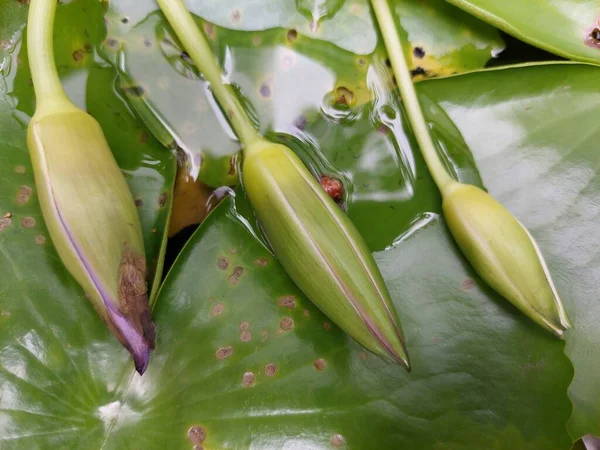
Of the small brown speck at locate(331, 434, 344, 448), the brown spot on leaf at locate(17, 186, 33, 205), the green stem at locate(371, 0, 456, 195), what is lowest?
the small brown speck at locate(331, 434, 344, 448)

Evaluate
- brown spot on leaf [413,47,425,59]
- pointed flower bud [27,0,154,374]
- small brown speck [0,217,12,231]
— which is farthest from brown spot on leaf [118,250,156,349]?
brown spot on leaf [413,47,425,59]

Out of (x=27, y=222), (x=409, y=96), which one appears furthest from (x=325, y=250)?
(x=27, y=222)

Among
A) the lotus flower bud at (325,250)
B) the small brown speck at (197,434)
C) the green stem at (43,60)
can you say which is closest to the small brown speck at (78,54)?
the green stem at (43,60)

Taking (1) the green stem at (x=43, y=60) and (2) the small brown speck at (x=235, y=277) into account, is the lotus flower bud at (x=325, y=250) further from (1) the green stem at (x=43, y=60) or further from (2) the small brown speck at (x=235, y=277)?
(1) the green stem at (x=43, y=60)

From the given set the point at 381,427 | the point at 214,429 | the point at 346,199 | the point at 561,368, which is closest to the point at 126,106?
the point at 346,199

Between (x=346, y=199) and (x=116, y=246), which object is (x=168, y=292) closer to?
(x=116, y=246)

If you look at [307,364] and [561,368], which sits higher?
[307,364]

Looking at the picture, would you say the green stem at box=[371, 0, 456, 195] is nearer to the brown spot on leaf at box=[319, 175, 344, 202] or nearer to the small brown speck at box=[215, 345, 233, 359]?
the brown spot on leaf at box=[319, 175, 344, 202]
